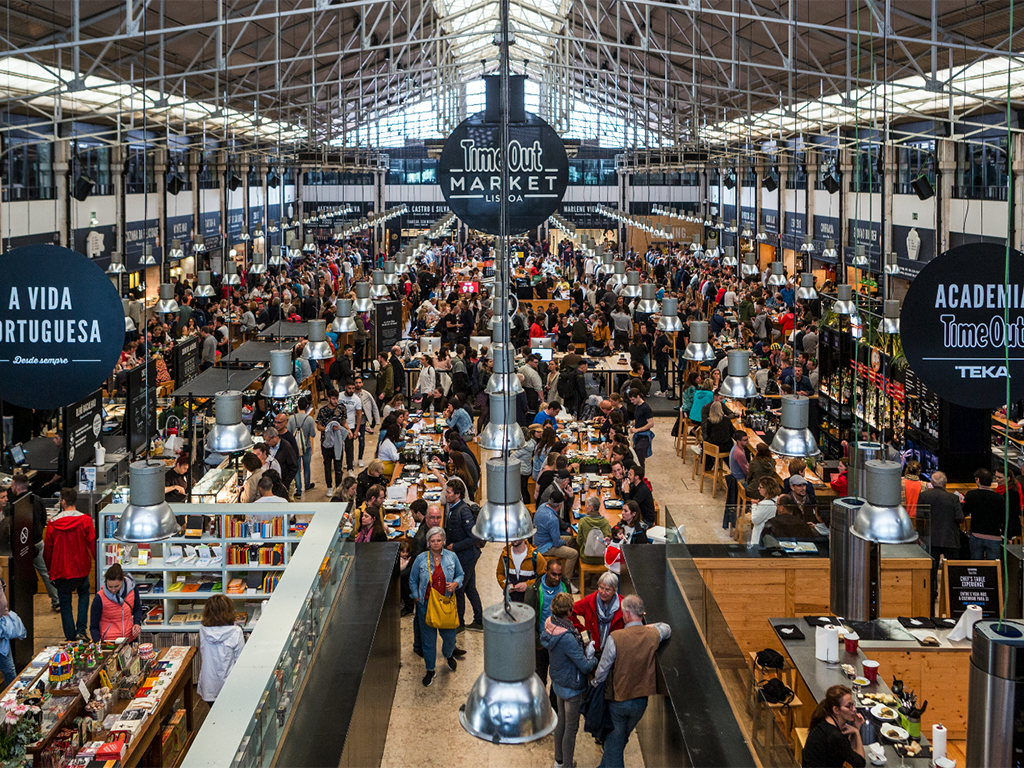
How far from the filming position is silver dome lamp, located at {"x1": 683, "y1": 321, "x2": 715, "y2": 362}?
1049 centimetres

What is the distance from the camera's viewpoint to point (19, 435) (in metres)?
12.7

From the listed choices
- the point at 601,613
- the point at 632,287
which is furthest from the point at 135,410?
the point at 632,287

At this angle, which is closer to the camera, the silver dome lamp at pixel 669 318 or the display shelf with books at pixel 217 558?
the display shelf with books at pixel 217 558

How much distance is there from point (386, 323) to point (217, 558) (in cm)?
1093

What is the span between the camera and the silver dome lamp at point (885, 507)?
5098 millimetres

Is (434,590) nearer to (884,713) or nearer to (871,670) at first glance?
(871,670)

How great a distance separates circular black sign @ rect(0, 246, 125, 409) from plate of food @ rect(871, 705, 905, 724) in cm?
463

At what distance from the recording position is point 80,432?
10.8 meters

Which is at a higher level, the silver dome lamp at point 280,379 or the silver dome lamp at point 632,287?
the silver dome lamp at point 632,287

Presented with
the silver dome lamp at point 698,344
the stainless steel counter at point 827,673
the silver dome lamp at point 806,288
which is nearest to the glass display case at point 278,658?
the stainless steel counter at point 827,673

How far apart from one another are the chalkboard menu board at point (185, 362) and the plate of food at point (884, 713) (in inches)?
354

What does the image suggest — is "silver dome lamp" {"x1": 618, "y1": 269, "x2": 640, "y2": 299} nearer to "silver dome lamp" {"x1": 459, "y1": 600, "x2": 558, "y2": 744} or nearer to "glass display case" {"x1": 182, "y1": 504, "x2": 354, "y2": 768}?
"glass display case" {"x1": 182, "y1": 504, "x2": 354, "y2": 768}

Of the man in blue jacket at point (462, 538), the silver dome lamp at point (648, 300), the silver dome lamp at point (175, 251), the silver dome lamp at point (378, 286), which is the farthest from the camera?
the silver dome lamp at point (175, 251)

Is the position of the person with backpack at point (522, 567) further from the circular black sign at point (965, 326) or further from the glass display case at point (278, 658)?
the circular black sign at point (965, 326)
